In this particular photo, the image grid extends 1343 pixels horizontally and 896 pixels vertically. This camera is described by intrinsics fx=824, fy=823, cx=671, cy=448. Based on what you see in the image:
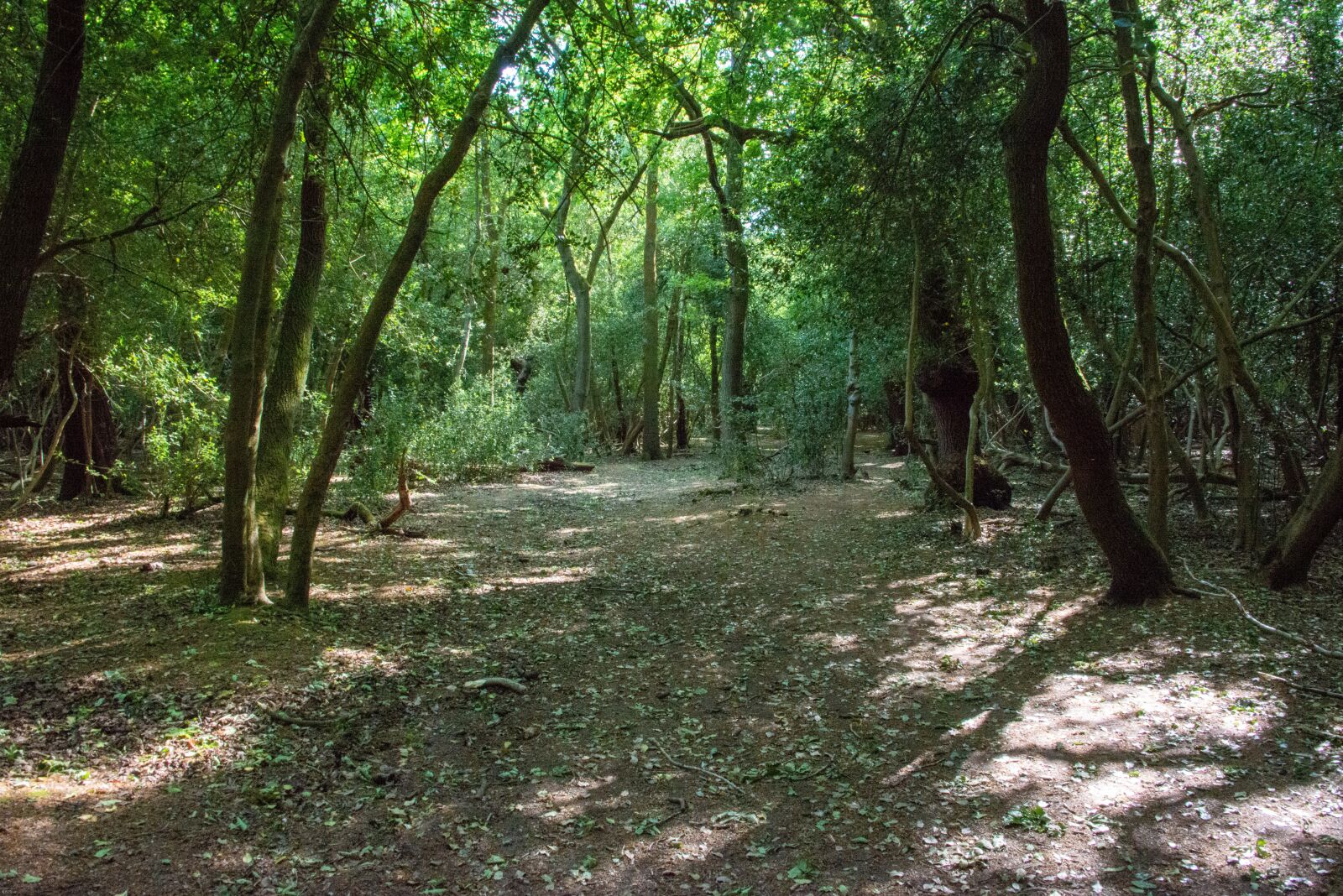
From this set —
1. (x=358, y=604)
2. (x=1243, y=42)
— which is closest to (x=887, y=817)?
(x=358, y=604)

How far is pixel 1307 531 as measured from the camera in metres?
6.45

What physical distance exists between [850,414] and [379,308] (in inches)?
453

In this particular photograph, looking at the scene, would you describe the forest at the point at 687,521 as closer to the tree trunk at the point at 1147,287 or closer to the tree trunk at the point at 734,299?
the tree trunk at the point at 1147,287

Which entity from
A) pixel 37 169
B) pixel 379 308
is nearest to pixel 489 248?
pixel 379 308

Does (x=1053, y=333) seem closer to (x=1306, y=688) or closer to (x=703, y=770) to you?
(x=1306, y=688)

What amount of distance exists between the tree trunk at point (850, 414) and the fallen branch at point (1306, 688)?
1002 centimetres

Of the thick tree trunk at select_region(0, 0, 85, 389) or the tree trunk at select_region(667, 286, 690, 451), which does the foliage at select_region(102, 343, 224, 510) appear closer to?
the thick tree trunk at select_region(0, 0, 85, 389)

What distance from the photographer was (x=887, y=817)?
375cm

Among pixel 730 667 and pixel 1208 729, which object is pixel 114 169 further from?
pixel 1208 729

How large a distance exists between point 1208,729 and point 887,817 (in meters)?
1.98

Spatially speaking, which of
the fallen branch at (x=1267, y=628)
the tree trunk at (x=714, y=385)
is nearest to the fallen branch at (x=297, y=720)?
the fallen branch at (x=1267, y=628)

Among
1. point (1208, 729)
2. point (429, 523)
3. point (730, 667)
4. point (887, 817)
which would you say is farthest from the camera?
point (429, 523)

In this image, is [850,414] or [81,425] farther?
[850,414]

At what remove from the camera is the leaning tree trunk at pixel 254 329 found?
5.23m
